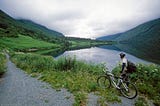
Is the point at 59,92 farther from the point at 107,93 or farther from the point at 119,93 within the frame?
the point at 119,93

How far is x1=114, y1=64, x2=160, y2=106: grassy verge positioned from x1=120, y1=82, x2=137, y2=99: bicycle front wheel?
1.00 meters

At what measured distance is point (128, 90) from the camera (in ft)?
35.7

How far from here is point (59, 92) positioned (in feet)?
39.5

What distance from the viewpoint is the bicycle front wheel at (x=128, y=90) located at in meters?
10.6

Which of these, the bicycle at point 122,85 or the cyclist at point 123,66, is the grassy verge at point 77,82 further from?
the cyclist at point 123,66

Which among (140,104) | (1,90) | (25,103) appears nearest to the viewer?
(140,104)

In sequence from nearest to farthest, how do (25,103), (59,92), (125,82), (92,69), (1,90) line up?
1. (25,103)
2. (125,82)
3. (59,92)
4. (1,90)
5. (92,69)

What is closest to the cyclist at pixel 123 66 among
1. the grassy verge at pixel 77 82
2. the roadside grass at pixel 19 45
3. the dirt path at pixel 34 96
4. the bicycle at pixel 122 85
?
the bicycle at pixel 122 85

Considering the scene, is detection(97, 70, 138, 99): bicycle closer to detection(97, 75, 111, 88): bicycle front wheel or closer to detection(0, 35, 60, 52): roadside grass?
detection(97, 75, 111, 88): bicycle front wheel

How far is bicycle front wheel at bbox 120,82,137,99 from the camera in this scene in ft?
34.7

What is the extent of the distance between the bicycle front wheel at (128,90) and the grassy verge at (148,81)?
1.00 m

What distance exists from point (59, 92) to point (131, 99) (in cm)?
484

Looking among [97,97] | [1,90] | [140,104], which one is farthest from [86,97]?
[1,90]

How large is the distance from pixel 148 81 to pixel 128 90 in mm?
2729
